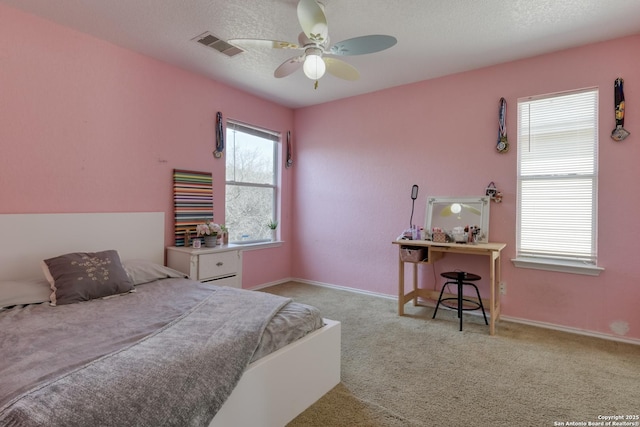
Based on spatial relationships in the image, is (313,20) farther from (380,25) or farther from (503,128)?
(503,128)

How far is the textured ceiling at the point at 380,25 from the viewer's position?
233cm

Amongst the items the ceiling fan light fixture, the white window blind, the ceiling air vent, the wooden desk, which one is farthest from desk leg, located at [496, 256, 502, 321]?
the ceiling air vent

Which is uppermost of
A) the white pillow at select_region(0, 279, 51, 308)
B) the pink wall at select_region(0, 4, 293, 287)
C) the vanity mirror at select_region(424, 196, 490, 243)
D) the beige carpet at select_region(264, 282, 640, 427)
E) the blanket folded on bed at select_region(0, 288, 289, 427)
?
the pink wall at select_region(0, 4, 293, 287)

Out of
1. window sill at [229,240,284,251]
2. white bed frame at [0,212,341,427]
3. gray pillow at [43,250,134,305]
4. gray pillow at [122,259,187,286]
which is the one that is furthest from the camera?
window sill at [229,240,284,251]

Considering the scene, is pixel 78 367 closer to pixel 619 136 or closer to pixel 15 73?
pixel 15 73

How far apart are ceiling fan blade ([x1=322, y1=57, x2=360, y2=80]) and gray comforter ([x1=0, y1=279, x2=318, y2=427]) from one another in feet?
5.23

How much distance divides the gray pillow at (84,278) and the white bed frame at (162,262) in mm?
356

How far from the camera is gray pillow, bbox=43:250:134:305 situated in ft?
6.77

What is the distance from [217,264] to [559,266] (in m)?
3.14

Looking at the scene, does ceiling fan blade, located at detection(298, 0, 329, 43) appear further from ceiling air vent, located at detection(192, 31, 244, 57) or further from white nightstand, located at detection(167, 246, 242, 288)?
white nightstand, located at detection(167, 246, 242, 288)

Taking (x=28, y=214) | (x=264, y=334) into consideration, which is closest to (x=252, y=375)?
(x=264, y=334)

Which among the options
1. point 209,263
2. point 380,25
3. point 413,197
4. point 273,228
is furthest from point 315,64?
point 273,228

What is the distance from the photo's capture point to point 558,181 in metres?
3.05

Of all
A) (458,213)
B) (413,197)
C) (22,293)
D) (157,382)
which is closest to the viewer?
(157,382)
